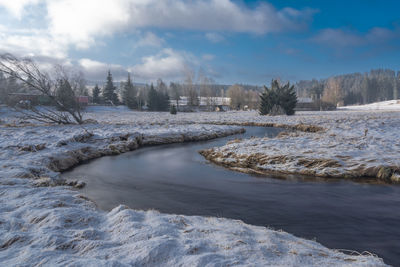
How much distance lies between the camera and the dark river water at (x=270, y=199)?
507cm

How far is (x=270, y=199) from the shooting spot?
23.2ft

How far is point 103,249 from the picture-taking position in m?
3.46

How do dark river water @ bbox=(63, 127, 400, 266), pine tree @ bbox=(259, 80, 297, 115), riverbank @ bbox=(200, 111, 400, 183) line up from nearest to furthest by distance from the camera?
dark river water @ bbox=(63, 127, 400, 266) < riverbank @ bbox=(200, 111, 400, 183) < pine tree @ bbox=(259, 80, 297, 115)

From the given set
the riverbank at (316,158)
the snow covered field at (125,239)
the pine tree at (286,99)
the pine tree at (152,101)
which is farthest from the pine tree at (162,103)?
the snow covered field at (125,239)

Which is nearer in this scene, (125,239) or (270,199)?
(125,239)

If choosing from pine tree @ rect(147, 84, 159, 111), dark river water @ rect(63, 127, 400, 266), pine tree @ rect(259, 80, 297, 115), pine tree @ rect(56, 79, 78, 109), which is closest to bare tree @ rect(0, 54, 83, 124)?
pine tree @ rect(56, 79, 78, 109)

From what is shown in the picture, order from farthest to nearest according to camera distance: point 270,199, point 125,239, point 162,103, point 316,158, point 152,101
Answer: point 162,103 → point 152,101 → point 316,158 → point 270,199 → point 125,239

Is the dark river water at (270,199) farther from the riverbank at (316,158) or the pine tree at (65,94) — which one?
the pine tree at (65,94)

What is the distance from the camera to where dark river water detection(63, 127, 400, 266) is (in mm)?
5070

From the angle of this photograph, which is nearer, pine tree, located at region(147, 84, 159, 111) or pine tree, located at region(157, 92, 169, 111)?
pine tree, located at region(147, 84, 159, 111)

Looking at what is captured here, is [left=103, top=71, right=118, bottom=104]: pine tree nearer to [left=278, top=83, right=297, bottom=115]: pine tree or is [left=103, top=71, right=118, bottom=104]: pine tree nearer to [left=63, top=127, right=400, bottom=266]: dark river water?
[left=278, top=83, right=297, bottom=115]: pine tree

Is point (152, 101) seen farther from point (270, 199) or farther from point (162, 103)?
point (270, 199)

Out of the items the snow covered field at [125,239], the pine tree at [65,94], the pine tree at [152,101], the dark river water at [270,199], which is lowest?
the dark river water at [270,199]

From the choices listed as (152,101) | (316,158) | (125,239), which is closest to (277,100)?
(316,158)
